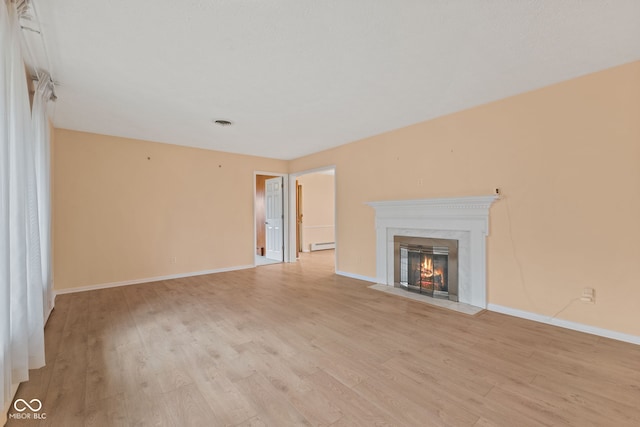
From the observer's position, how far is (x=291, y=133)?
4.55 m

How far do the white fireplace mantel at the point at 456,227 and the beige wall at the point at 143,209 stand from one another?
3.19 metres

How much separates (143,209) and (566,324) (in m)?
6.20

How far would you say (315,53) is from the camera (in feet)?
7.61

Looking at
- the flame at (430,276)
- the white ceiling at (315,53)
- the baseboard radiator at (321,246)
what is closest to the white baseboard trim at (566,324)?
the flame at (430,276)

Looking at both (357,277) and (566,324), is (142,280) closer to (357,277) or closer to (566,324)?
(357,277)

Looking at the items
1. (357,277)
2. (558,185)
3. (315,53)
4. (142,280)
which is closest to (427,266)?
(357,277)

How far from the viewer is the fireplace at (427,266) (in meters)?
3.79

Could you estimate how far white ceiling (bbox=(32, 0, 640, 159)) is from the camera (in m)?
1.85

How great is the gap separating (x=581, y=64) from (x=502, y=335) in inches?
105

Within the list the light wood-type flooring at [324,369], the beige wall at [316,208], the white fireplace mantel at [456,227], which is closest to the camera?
the light wood-type flooring at [324,369]

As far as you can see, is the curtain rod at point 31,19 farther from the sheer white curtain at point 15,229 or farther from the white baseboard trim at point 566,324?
the white baseboard trim at point 566,324

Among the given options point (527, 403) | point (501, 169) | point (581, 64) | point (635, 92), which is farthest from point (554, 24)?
point (527, 403)

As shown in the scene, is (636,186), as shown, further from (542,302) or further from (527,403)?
(527,403)

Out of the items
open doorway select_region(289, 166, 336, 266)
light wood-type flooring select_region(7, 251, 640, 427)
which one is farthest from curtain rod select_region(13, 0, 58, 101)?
open doorway select_region(289, 166, 336, 266)
